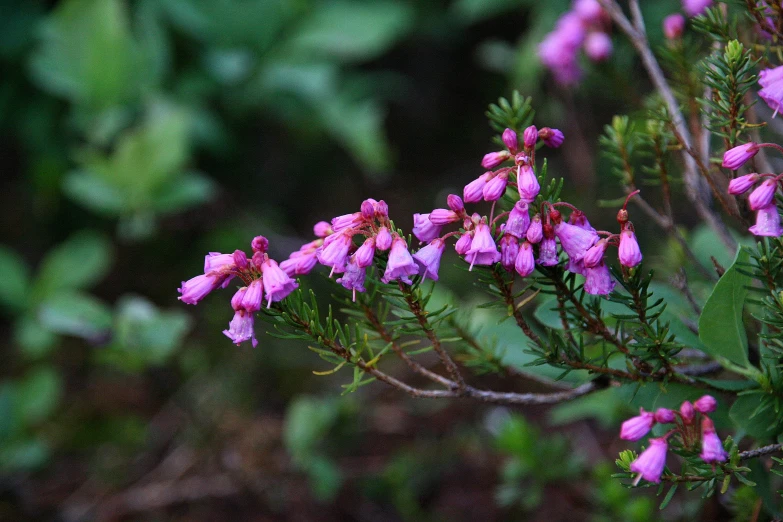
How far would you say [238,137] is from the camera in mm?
2660

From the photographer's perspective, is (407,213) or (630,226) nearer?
(630,226)

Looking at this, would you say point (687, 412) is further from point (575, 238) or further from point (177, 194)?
point (177, 194)

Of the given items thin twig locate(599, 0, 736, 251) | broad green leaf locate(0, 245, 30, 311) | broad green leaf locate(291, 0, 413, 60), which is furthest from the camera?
broad green leaf locate(291, 0, 413, 60)

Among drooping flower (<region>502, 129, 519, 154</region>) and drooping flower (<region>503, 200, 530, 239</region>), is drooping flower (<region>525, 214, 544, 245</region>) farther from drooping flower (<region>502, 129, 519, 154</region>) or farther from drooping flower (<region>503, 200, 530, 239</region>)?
drooping flower (<region>502, 129, 519, 154</region>)

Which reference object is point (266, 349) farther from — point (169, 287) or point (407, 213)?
point (407, 213)

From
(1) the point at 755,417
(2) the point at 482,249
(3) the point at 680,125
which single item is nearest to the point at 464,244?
(2) the point at 482,249

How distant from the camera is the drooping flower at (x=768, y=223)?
0.79 m

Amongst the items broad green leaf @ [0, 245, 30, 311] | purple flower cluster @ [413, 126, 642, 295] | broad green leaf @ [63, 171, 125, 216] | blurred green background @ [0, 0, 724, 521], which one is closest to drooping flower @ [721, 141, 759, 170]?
purple flower cluster @ [413, 126, 642, 295]

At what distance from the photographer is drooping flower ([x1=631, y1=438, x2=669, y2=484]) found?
0.78 m

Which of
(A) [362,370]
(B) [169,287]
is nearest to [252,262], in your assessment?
(A) [362,370]

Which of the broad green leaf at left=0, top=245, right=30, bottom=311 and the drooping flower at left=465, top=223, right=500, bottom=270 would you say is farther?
the broad green leaf at left=0, top=245, right=30, bottom=311

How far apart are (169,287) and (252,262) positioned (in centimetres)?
192

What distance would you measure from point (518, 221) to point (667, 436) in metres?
0.34

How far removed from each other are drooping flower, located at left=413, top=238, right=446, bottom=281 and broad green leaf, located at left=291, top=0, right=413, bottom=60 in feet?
6.35
